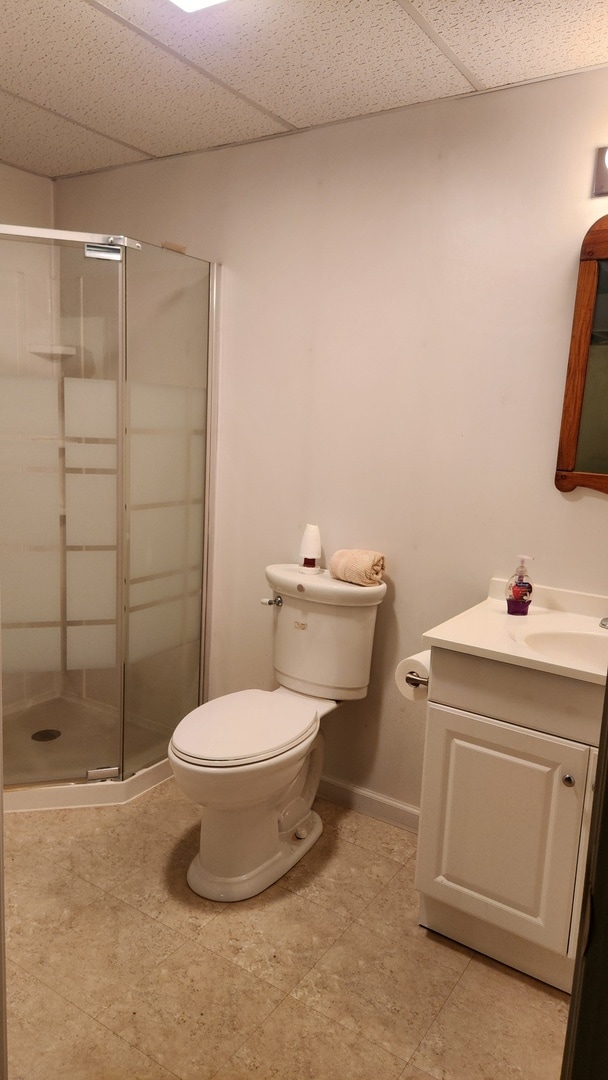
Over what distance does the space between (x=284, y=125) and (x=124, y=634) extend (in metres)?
1.75

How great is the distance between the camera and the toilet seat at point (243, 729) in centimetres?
182

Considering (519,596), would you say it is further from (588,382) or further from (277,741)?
(277,741)

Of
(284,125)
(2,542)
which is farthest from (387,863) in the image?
(284,125)

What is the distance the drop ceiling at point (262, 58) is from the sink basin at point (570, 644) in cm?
141

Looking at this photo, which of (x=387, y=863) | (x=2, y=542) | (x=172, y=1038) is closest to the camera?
(x=172, y=1038)

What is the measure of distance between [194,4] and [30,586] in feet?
5.73

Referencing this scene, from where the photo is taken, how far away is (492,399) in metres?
2.05

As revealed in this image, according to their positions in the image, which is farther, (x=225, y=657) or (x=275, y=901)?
(x=225, y=657)

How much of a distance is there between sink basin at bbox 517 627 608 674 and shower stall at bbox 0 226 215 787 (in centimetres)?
135

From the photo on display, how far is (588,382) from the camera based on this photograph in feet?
6.15

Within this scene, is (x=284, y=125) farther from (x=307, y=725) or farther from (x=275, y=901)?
(x=275, y=901)

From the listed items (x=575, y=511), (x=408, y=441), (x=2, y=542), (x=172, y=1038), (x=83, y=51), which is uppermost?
(x=83, y=51)

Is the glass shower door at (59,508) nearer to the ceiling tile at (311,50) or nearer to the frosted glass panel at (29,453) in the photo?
the frosted glass panel at (29,453)

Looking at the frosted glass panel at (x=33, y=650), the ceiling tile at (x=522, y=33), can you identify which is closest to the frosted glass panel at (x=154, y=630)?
the frosted glass panel at (x=33, y=650)
